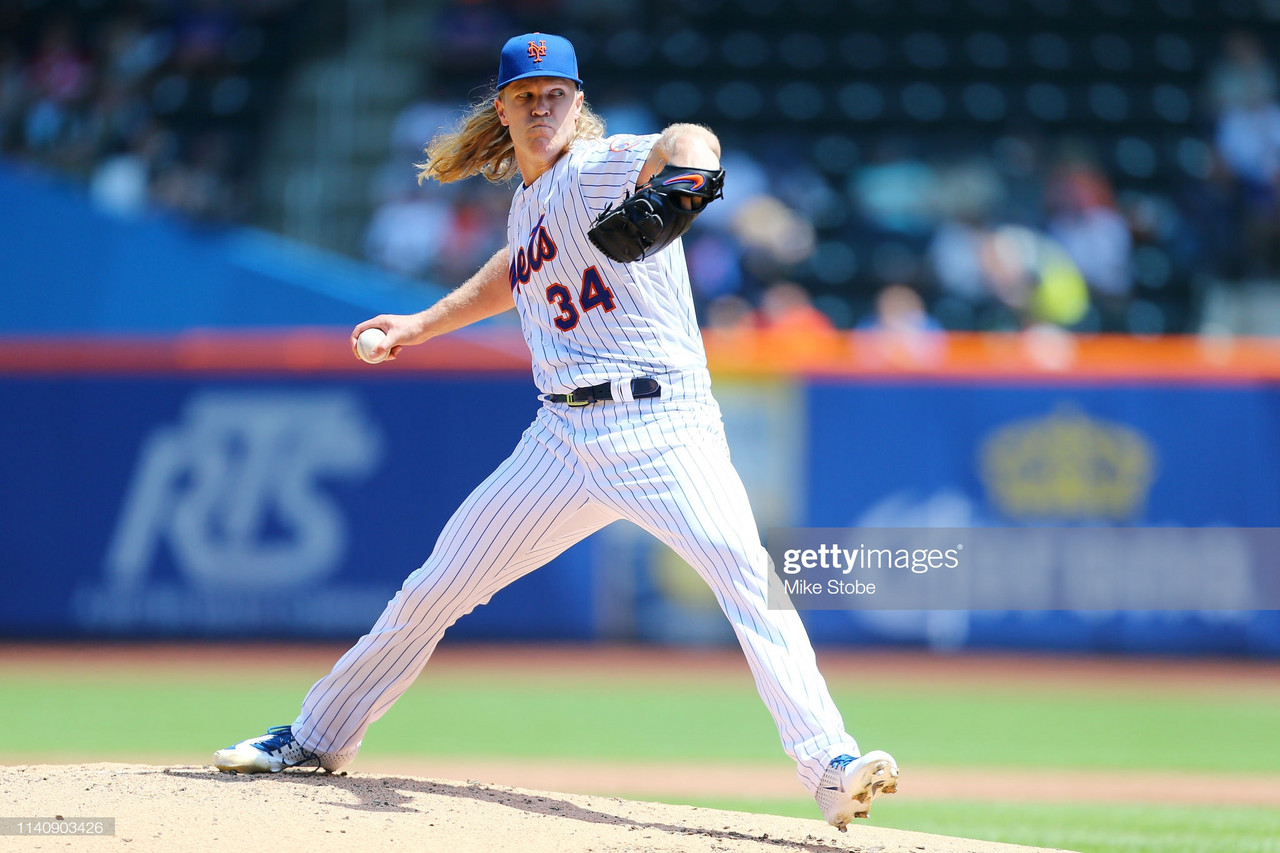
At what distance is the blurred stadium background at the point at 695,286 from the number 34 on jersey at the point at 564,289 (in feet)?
16.2

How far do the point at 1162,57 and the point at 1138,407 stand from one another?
5.37 metres

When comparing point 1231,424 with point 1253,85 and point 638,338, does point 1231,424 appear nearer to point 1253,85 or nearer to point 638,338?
point 1253,85

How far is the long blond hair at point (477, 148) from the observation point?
147 inches

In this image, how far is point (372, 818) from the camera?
330 centimetres

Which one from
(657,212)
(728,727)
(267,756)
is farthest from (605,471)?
(728,727)

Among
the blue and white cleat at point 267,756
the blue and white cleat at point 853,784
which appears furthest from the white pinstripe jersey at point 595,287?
the blue and white cleat at point 267,756

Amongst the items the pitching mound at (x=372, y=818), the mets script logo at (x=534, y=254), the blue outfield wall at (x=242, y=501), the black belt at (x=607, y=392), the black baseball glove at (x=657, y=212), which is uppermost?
the blue outfield wall at (x=242, y=501)

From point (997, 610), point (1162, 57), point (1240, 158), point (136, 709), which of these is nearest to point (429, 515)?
point (136, 709)

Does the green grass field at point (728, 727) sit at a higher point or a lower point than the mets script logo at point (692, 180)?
lower

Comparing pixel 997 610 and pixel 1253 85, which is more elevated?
pixel 1253 85

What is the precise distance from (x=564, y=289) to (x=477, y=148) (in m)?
0.60

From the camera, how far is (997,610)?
8047 millimetres

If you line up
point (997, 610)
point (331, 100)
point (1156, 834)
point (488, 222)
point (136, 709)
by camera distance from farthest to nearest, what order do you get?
point (331, 100), point (488, 222), point (997, 610), point (136, 709), point (1156, 834)

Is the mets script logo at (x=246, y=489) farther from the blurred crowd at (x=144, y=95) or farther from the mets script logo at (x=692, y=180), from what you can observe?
the mets script logo at (x=692, y=180)
